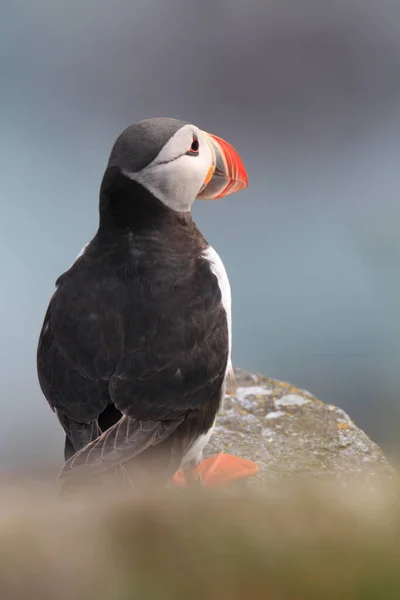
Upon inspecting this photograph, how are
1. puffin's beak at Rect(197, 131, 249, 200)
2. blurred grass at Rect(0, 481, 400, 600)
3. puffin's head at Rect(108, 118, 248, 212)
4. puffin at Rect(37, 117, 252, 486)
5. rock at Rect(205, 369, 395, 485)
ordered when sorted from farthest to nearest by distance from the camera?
rock at Rect(205, 369, 395, 485), puffin's beak at Rect(197, 131, 249, 200), puffin's head at Rect(108, 118, 248, 212), puffin at Rect(37, 117, 252, 486), blurred grass at Rect(0, 481, 400, 600)

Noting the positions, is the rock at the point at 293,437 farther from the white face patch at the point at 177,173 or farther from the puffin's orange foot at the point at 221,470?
the white face patch at the point at 177,173

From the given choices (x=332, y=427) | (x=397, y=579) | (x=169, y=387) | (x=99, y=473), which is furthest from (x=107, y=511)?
(x=332, y=427)

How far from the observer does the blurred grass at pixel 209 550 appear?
0.61m

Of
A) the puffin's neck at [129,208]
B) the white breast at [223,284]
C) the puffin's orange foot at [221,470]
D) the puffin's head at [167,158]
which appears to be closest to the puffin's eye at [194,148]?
the puffin's head at [167,158]

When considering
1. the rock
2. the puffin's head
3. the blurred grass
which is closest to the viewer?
the blurred grass

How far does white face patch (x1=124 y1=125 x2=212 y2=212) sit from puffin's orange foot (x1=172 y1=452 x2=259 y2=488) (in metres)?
1.07

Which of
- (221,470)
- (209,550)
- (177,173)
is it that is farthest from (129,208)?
(209,550)

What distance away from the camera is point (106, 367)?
7.13 feet

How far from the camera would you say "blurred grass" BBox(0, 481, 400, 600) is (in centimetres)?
61

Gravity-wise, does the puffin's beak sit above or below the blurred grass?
above

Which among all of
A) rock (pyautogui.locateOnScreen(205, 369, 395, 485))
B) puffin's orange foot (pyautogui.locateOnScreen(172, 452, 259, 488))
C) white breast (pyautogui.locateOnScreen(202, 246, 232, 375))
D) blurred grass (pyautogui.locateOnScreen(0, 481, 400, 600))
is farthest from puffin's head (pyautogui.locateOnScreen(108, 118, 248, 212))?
blurred grass (pyautogui.locateOnScreen(0, 481, 400, 600))

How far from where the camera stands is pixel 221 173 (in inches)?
111

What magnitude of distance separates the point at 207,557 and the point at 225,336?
1754 mm

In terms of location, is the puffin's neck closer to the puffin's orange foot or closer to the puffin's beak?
the puffin's beak
